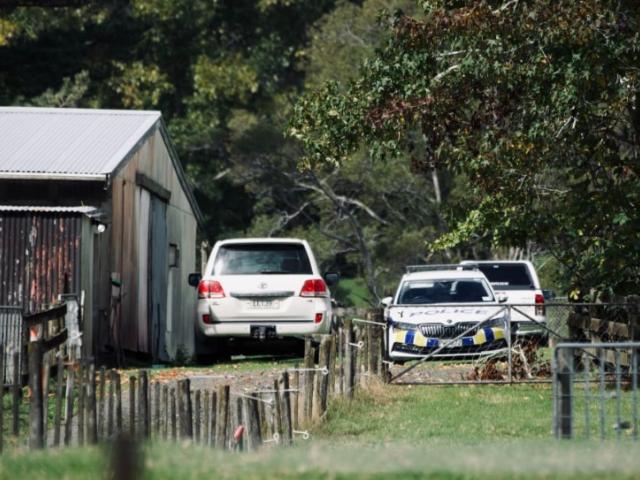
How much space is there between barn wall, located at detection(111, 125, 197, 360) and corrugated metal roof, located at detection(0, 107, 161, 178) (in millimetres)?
323

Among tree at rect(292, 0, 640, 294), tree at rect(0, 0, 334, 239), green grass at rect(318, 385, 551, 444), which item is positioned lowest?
green grass at rect(318, 385, 551, 444)

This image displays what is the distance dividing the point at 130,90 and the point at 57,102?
2979 millimetres

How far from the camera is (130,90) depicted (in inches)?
1921

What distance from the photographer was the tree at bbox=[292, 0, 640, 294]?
1834cm

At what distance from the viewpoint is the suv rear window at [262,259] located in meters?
23.6

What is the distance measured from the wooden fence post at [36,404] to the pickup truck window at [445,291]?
536 inches

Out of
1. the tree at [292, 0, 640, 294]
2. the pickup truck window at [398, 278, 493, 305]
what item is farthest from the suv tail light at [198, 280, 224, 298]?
the pickup truck window at [398, 278, 493, 305]

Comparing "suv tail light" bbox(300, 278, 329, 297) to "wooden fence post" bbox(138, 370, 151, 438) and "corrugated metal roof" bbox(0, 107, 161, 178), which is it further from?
"wooden fence post" bbox(138, 370, 151, 438)

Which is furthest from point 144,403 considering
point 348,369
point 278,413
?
point 348,369

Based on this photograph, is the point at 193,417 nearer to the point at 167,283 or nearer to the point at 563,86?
the point at 563,86

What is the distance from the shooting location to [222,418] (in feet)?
42.1

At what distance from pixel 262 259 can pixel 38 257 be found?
3494 mm

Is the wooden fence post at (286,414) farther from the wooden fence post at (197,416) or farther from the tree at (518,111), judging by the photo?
the tree at (518,111)

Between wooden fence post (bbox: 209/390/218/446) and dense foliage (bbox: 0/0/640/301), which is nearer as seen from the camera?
wooden fence post (bbox: 209/390/218/446)
